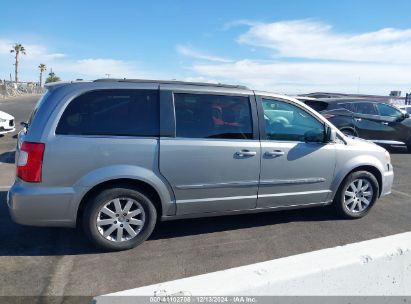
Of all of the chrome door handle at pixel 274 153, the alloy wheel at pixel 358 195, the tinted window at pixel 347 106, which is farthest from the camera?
the tinted window at pixel 347 106

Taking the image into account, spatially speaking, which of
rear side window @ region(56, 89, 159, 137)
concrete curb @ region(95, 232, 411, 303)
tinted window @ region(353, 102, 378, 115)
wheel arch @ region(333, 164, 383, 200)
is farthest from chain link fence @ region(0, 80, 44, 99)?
concrete curb @ region(95, 232, 411, 303)

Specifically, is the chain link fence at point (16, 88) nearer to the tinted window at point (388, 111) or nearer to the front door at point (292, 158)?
the tinted window at point (388, 111)

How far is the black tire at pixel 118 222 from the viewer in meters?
4.07

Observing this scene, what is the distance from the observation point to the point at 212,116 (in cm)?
454

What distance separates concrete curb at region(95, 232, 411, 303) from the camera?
1.99 meters

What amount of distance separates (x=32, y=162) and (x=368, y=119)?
962 centimetres

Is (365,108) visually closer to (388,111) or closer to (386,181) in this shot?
(388,111)

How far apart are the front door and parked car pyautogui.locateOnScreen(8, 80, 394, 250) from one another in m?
0.01

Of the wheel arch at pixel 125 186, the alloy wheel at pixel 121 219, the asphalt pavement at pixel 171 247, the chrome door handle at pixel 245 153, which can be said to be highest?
the chrome door handle at pixel 245 153

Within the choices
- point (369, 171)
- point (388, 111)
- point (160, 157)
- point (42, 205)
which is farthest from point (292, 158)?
point (388, 111)

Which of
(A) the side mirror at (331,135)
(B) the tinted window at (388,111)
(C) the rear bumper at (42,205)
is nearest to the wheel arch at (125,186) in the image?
(C) the rear bumper at (42,205)

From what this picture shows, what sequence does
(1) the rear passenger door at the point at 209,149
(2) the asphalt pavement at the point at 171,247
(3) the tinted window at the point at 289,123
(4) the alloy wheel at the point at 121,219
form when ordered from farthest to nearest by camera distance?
(3) the tinted window at the point at 289,123 < (1) the rear passenger door at the point at 209,149 < (4) the alloy wheel at the point at 121,219 < (2) the asphalt pavement at the point at 171,247

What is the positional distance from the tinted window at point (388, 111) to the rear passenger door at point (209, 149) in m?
8.02

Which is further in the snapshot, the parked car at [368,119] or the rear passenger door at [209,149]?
the parked car at [368,119]
